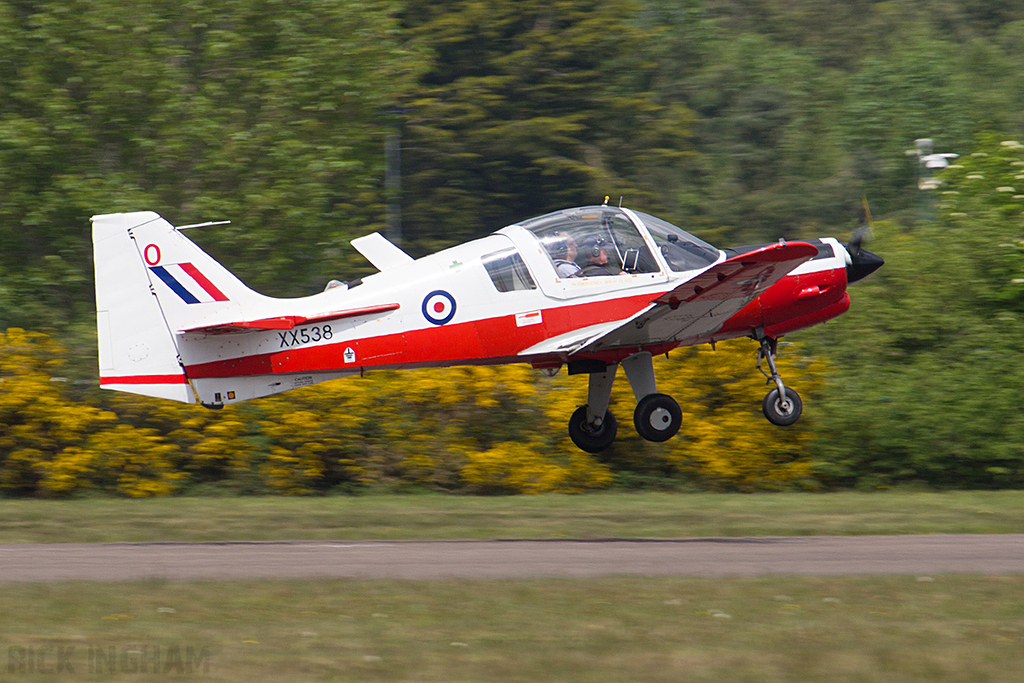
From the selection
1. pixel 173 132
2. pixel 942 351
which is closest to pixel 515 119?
pixel 173 132

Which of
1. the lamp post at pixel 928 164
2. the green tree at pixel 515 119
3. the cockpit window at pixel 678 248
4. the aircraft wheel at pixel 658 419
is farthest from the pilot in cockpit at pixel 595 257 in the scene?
the green tree at pixel 515 119

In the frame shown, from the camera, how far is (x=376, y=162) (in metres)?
23.6

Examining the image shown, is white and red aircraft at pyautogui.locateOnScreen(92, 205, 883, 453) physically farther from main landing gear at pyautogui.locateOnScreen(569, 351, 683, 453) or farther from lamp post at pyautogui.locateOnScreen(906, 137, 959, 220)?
lamp post at pyautogui.locateOnScreen(906, 137, 959, 220)

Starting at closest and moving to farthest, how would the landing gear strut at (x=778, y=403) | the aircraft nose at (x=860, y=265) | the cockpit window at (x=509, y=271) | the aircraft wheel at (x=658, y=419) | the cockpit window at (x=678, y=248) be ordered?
the cockpit window at (x=509, y=271) → the cockpit window at (x=678, y=248) → the aircraft wheel at (x=658, y=419) → the aircraft nose at (x=860, y=265) → the landing gear strut at (x=778, y=403)

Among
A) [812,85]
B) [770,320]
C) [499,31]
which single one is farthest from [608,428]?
[812,85]

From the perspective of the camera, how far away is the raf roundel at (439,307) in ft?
43.2

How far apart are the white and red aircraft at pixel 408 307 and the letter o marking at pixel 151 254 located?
12mm

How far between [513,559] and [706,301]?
4.48 metres

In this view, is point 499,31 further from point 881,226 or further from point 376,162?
point 881,226

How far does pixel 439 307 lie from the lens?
518 inches

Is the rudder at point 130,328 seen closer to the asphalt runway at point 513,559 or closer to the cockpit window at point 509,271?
the asphalt runway at point 513,559

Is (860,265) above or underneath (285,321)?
above

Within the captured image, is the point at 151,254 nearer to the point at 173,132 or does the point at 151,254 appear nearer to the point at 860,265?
the point at 173,132

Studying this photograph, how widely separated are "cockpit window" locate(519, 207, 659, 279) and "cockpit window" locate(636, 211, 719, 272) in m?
0.21
